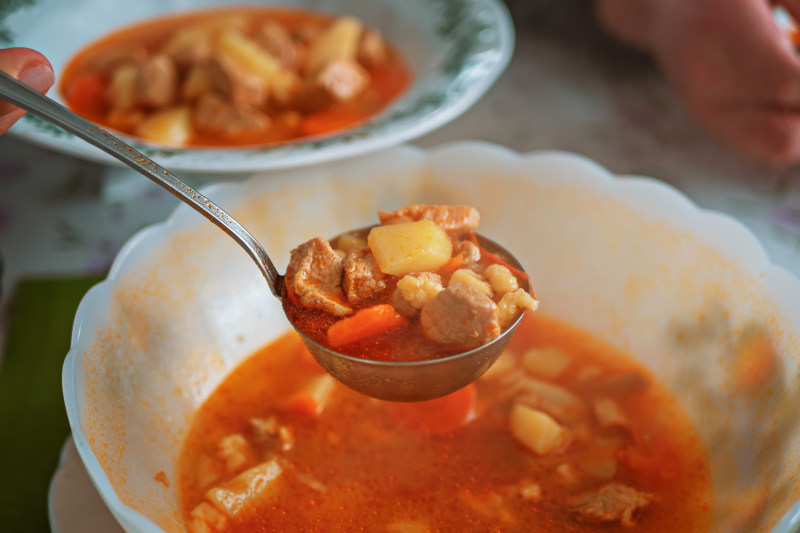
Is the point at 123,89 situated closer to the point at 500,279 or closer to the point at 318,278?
the point at 318,278

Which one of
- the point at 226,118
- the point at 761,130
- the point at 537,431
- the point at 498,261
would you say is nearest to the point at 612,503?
the point at 537,431

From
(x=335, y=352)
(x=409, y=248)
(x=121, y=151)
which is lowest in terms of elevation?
(x=335, y=352)

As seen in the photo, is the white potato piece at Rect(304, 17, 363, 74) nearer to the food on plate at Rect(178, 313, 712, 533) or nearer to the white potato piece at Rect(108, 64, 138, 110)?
the white potato piece at Rect(108, 64, 138, 110)

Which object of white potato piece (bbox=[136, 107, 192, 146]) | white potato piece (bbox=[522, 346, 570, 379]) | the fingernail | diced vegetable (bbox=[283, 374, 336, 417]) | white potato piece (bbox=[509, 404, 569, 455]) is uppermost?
the fingernail

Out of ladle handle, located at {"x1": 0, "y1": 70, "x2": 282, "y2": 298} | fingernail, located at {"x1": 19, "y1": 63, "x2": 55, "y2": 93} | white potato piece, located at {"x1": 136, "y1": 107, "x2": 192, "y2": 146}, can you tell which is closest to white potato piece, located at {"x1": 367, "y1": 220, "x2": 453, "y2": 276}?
ladle handle, located at {"x1": 0, "y1": 70, "x2": 282, "y2": 298}

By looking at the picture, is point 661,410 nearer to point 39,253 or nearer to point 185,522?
point 185,522
